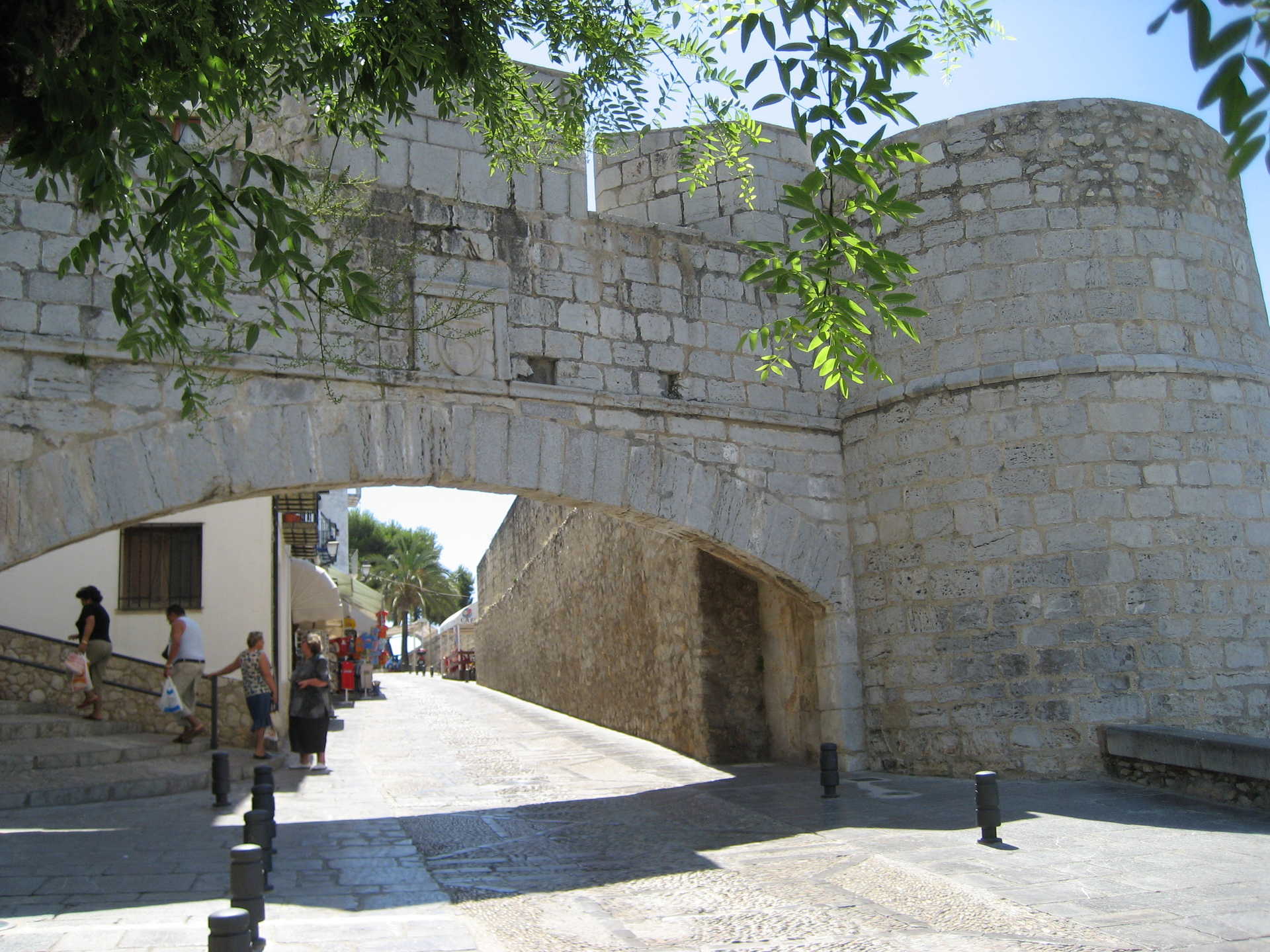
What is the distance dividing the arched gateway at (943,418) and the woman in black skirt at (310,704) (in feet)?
10.5

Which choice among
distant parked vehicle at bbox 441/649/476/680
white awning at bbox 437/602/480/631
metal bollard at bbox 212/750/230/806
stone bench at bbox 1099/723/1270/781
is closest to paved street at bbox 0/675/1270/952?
metal bollard at bbox 212/750/230/806

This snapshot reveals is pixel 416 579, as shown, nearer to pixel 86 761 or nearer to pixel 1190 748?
pixel 86 761

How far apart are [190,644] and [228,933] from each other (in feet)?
23.3

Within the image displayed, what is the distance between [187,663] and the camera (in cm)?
989

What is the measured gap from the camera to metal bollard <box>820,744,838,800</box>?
24.0 ft

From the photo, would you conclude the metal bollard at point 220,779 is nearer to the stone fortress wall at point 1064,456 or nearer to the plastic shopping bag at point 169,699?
the plastic shopping bag at point 169,699

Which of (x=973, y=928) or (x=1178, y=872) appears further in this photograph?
(x=1178, y=872)

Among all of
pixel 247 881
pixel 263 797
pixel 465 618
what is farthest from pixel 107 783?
pixel 465 618

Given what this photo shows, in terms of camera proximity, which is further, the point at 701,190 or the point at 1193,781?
the point at 701,190

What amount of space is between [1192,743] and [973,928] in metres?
3.18

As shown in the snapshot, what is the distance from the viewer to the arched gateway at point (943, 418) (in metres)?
7.58

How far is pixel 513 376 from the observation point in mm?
7613

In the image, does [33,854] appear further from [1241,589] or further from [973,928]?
[1241,589]

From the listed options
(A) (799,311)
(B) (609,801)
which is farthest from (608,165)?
(B) (609,801)
